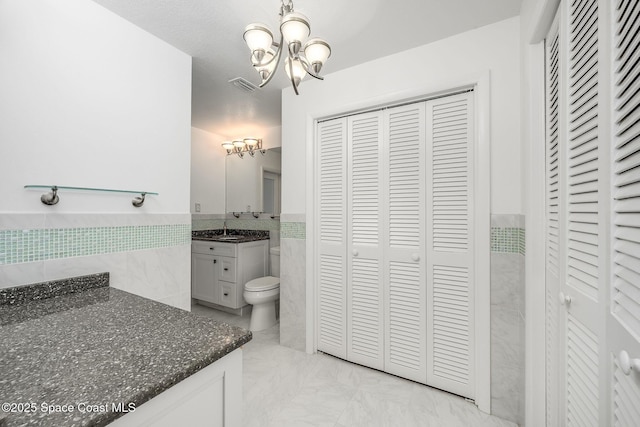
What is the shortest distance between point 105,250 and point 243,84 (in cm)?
163

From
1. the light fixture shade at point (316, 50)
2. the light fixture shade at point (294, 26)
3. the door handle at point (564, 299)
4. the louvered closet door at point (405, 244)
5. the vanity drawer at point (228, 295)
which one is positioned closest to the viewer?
the door handle at point (564, 299)

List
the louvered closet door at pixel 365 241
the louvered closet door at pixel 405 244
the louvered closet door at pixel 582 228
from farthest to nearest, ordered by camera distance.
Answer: the louvered closet door at pixel 365 241 < the louvered closet door at pixel 405 244 < the louvered closet door at pixel 582 228

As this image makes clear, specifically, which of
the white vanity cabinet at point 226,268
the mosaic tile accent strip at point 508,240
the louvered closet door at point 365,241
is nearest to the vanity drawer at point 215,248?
the white vanity cabinet at point 226,268

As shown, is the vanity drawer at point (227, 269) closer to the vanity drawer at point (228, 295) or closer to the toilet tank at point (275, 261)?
the vanity drawer at point (228, 295)

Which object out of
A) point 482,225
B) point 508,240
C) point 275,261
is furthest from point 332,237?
point 275,261

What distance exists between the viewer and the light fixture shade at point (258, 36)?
3.70ft

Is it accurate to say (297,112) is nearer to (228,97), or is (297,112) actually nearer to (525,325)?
(228,97)

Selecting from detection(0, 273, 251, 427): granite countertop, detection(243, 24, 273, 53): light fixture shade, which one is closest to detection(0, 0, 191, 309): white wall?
detection(0, 273, 251, 427): granite countertop

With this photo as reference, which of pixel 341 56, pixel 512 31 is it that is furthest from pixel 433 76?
pixel 341 56

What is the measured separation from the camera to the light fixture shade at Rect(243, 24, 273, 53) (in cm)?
113

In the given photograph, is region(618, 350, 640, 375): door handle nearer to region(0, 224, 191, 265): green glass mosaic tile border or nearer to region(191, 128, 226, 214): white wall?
region(0, 224, 191, 265): green glass mosaic tile border

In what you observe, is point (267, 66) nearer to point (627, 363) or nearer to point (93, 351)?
point (93, 351)

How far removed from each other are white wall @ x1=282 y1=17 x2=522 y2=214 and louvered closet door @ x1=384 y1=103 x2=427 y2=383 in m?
0.22

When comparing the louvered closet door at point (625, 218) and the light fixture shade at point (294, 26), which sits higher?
the light fixture shade at point (294, 26)
